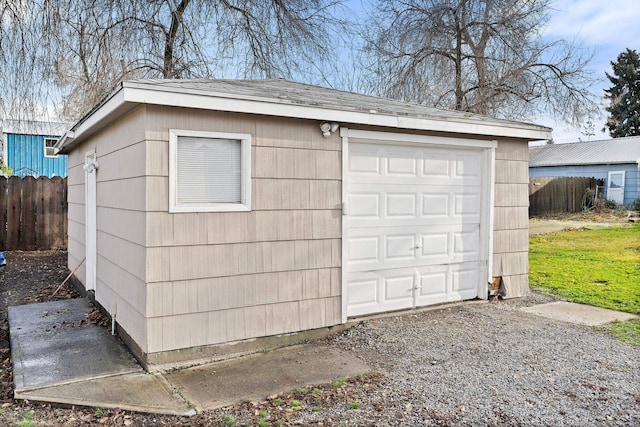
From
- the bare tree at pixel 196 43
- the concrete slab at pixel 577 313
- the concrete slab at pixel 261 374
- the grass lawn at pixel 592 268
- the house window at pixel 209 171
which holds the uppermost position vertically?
the bare tree at pixel 196 43

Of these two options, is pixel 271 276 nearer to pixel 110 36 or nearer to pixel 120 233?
pixel 120 233

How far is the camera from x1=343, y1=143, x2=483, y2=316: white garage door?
562 cm

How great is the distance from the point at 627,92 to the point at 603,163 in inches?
664

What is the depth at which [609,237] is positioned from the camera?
13.6 metres

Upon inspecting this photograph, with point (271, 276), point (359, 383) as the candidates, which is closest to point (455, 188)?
point (271, 276)

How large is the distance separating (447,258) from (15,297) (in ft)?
20.7

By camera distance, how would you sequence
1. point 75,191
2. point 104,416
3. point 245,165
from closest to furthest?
point 104,416
point 245,165
point 75,191

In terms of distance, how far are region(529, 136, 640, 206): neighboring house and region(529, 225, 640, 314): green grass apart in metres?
7.84

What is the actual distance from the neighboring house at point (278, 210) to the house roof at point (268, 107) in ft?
0.06

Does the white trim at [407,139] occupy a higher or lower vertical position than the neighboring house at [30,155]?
lower

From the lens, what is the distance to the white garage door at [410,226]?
5617mm

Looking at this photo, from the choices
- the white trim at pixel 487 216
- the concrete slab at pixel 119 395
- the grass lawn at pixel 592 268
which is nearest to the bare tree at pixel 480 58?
the grass lawn at pixel 592 268

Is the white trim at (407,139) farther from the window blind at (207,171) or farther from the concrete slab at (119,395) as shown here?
the concrete slab at (119,395)

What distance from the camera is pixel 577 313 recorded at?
6.25 metres
